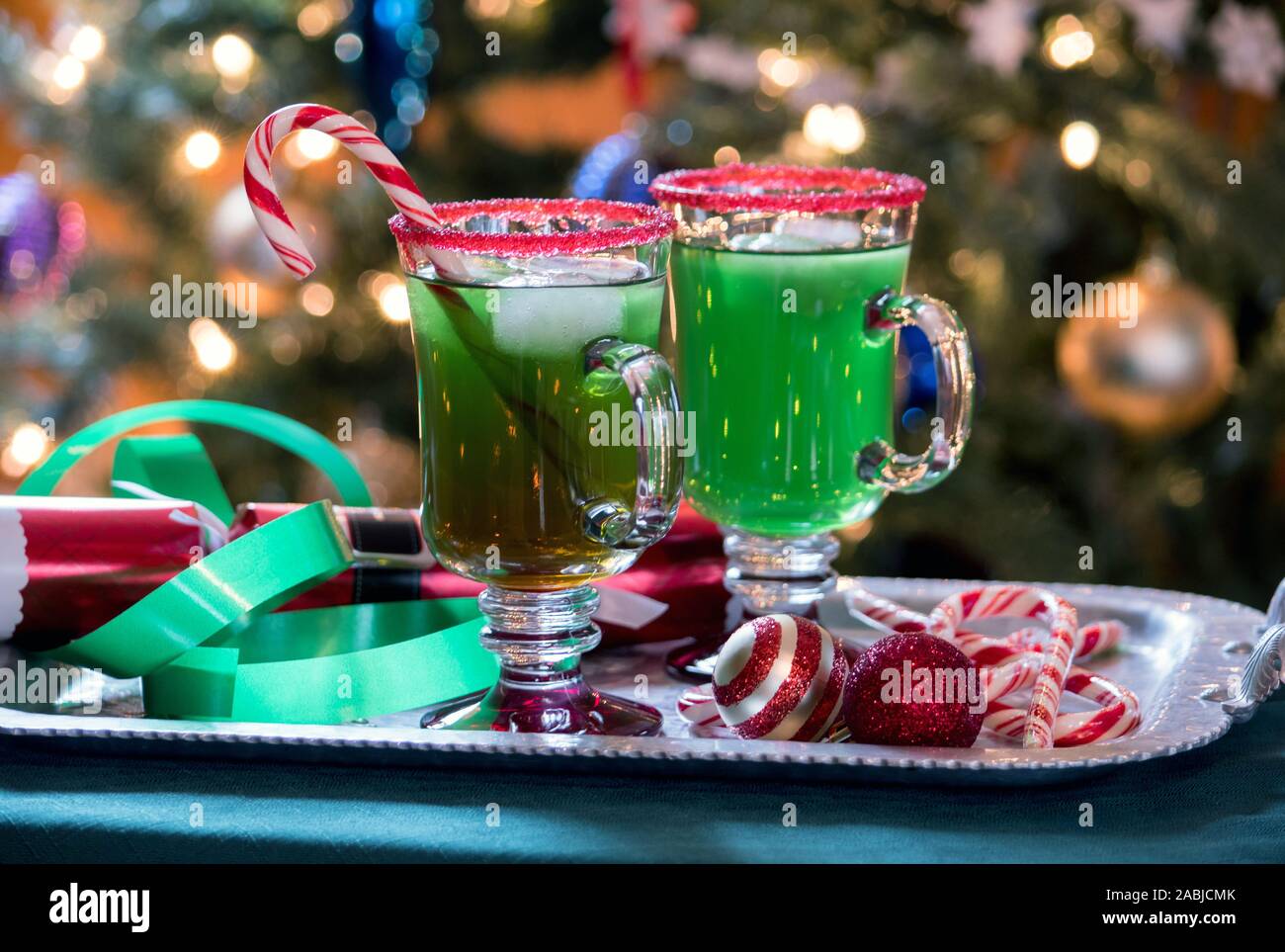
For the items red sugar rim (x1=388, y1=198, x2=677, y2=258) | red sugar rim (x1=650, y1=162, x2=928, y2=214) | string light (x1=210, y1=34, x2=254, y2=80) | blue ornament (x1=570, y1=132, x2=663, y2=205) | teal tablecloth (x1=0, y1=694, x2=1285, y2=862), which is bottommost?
teal tablecloth (x1=0, y1=694, x2=1285, y2=862)

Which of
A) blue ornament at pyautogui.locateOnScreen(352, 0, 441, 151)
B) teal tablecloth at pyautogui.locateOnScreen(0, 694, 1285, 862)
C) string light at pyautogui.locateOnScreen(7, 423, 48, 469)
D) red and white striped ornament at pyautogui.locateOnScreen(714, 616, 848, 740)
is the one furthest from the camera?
string light at pyautogui.locateOnScreen(7, 423, 48, 469)

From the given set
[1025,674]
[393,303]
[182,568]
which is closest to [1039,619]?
[1025,674]

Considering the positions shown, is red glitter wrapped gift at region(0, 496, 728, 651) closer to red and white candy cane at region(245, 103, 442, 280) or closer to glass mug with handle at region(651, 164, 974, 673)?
glass mug with handle at region(651, 164, 974, 673)

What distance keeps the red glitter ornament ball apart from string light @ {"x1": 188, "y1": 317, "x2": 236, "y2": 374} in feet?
5.09

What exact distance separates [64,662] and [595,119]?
2.20m

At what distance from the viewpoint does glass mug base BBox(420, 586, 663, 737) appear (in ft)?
3.50

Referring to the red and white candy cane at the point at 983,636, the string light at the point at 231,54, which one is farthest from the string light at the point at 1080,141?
the string light at the point at 231,54

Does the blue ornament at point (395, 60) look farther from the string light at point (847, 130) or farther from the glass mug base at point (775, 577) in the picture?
the glass mug base at point (775, 577)

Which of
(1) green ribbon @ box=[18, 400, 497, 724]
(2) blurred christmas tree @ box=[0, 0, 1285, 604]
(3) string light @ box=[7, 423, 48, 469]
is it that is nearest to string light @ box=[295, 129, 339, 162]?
(2) blurred christmas tree @ box=[0, 0, 1285, 604]

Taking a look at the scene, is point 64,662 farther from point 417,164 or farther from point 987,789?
point 417,164

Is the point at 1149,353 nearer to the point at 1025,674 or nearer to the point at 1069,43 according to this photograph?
the point at 1069,43

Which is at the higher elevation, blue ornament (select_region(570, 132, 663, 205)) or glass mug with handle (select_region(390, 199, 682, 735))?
blue ornament (select_region(570, 132, 663, 205))

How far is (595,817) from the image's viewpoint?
Answer: 943mm

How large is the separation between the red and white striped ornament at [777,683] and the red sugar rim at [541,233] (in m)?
0.27
